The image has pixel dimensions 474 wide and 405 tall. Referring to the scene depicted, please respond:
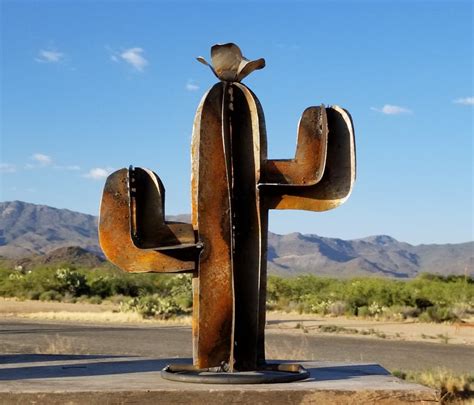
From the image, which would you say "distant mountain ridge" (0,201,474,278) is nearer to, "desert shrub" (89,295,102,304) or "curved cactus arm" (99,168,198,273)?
"desert shrub" (89,295,102,304)

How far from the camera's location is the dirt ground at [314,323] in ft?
75.9

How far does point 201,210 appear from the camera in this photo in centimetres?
638

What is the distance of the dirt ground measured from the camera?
23141mm

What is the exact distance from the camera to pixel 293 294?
1464 inches

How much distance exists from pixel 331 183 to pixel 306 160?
11.1 inches

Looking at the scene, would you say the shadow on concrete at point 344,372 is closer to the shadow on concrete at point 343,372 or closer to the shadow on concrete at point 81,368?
the shadow on concrete at point 343,372

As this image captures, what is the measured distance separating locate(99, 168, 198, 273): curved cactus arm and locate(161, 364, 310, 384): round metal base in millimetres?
796

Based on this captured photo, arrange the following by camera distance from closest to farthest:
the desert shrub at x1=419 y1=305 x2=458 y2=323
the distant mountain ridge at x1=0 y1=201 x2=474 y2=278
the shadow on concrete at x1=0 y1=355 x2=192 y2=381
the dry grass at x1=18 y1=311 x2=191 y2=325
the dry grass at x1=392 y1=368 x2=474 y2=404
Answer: the shadow on concrete at x1=0 y1=355 x2=192 y2=381 → the dry grass at x1=392 y1=368 x2=474 y2=404 → the dry grass at x1=18 y1=311 x2=191 y2=325 → the desert shrub at x1=419 y1=305 x2=458 y2=323 → the distant mountain ridge at x1=0 y1=201 x2=474 y2=278

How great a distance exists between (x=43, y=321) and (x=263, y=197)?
20461 mm

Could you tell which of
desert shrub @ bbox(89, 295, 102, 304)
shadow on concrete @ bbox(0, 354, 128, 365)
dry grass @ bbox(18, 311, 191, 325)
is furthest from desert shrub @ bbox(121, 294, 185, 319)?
shadow on concrete @ bbox(0, 354, 128, 365)

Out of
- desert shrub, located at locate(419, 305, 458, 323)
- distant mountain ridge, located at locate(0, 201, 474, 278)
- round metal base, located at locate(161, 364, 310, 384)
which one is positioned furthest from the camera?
distant mountain ridge, located at locate(0, 201, 474, 278)

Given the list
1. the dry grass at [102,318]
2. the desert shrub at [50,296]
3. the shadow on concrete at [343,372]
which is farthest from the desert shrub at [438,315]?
the shadow on concrete at [343,372]

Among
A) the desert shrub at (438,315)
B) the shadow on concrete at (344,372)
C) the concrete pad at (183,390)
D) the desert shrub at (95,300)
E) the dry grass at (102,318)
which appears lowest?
the concrete pad at (183,390)

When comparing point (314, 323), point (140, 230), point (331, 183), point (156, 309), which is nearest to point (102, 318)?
point (156, 309)
